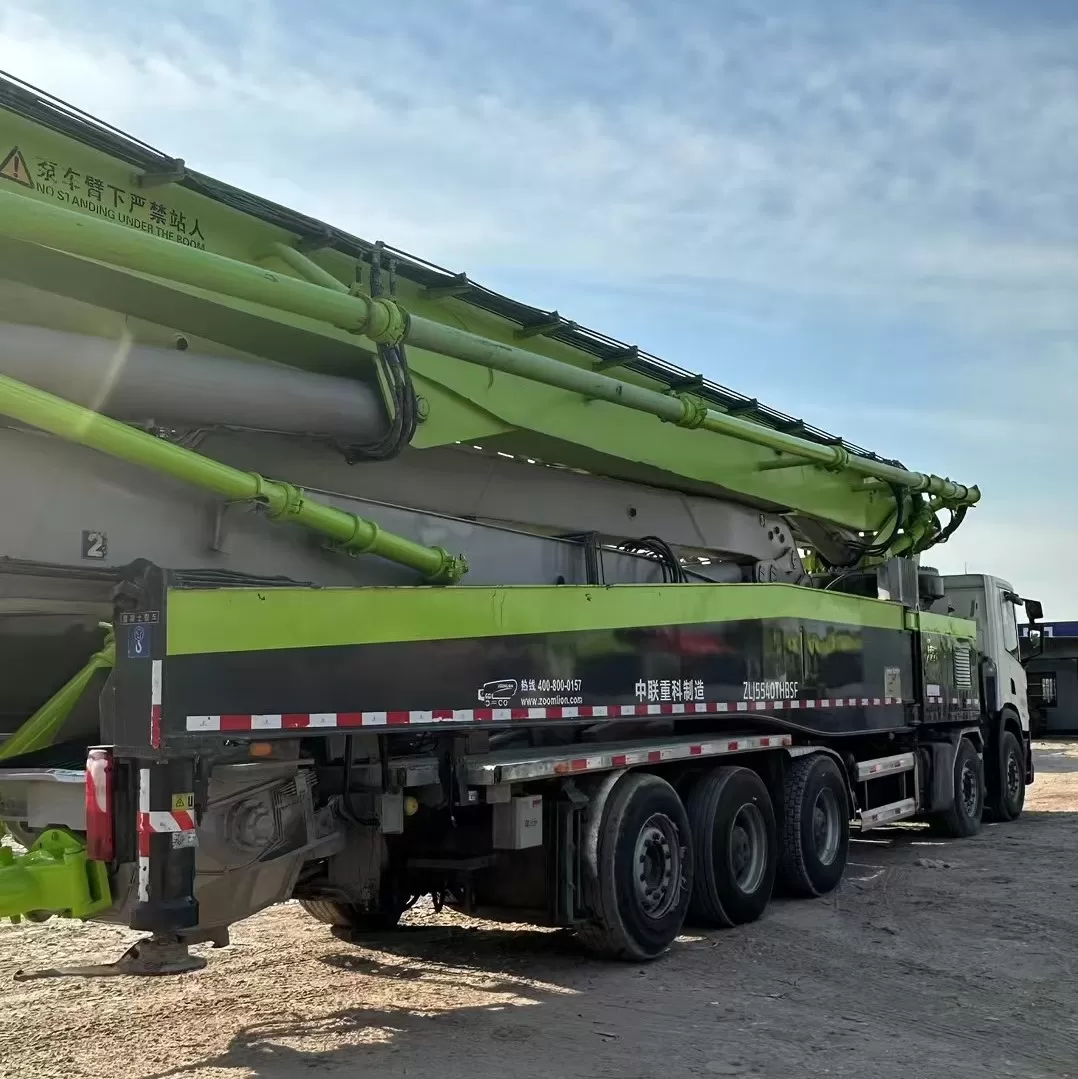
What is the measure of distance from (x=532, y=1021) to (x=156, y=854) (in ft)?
6.82

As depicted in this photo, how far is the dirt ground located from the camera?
17.9 feet

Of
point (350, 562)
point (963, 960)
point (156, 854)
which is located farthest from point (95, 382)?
point (963, 960)

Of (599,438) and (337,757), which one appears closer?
(337,757)

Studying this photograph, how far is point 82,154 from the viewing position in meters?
5.70

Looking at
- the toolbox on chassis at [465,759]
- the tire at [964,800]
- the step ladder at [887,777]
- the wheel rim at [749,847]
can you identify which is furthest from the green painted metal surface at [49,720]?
the tire at [964,800]

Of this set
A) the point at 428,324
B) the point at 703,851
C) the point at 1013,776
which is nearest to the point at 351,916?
the point at 703,851

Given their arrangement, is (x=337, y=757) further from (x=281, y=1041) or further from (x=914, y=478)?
(x=914, y=478)

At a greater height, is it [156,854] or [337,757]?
[337,757]

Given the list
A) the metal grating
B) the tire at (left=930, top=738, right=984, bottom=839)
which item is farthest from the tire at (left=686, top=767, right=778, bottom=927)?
the metal grating

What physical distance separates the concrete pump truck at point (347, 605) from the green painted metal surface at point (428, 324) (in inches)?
0.8

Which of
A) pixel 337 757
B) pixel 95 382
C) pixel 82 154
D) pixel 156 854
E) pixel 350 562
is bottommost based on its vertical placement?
pixel 156 854

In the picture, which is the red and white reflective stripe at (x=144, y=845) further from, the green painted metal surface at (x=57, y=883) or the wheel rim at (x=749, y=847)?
the wheel rim at (x=749, y=847)

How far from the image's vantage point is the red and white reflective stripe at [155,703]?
5199 mm

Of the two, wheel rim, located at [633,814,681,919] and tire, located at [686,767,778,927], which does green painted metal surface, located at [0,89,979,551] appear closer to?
tire, located at [686,767,778,927]
